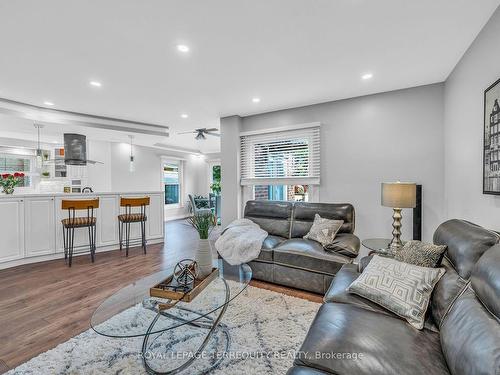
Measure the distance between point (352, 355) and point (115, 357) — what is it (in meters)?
1.58

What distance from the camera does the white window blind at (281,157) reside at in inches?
158

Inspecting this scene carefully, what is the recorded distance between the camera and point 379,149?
11.6 ft

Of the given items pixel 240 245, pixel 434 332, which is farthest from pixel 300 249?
pixel 434 332

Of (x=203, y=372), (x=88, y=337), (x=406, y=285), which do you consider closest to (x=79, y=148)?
(x=88, y=337)

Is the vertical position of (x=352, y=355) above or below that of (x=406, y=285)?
below

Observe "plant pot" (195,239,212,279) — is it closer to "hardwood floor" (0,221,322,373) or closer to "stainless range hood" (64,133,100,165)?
"hardwood floor" (0,221,322,373)

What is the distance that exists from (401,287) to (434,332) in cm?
27

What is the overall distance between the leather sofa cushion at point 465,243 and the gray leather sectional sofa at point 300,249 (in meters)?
1.05

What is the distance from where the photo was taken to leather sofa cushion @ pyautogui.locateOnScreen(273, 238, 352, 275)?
2.66m

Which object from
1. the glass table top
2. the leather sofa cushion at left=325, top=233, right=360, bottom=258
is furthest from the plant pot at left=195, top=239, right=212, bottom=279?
the leather sofa cushion at left=325, top=233, right=360, bottom=258

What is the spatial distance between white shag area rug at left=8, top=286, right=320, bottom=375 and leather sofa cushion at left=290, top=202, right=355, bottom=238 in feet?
4.46

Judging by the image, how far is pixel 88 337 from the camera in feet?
6.39

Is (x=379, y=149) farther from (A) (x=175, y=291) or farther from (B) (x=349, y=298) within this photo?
(A) (x=175, y=291)

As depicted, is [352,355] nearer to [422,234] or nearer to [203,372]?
[203,372]
